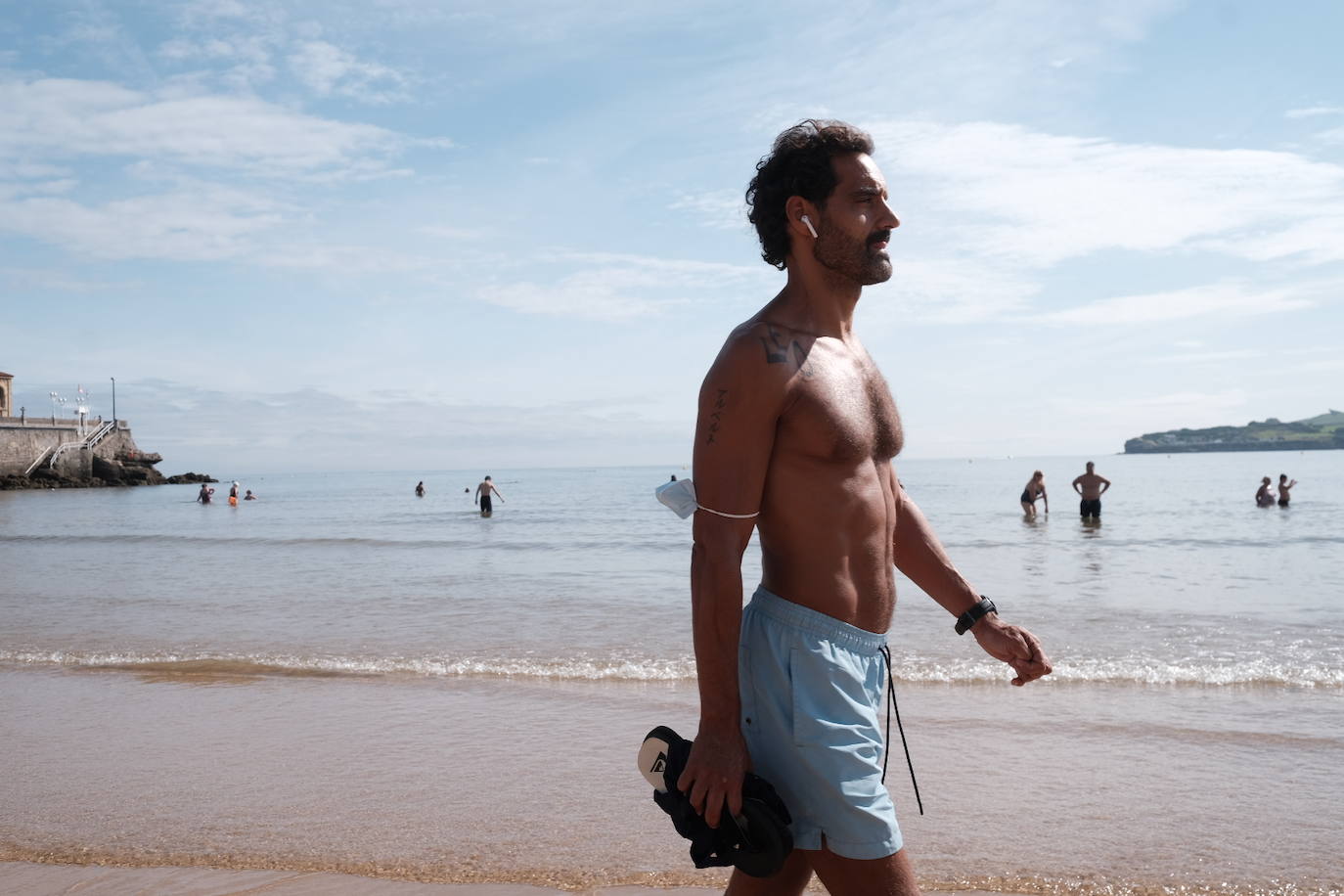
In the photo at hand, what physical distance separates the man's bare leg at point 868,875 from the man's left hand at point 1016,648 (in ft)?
2.11

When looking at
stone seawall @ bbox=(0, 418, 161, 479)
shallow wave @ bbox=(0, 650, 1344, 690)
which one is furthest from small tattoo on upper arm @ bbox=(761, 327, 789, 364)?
stone seawall @ bbox=(0, 418, 161, 479)

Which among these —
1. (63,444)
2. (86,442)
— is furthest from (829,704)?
(86,442)

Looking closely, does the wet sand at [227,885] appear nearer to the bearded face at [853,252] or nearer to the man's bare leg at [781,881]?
the man's bare leg at [781,881]

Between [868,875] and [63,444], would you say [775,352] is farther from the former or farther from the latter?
[63,444]

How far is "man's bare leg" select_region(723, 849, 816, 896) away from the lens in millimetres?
2043

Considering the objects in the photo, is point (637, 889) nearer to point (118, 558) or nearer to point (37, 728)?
point (37, 728)

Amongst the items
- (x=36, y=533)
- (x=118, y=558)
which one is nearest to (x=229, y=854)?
(x=118, y=558)

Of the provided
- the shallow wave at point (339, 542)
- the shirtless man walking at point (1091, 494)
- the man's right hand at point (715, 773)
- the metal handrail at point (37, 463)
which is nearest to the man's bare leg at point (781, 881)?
the man's right hand at point (715, 773)

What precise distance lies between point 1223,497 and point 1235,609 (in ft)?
117

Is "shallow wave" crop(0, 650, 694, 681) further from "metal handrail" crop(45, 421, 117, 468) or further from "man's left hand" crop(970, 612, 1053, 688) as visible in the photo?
"metal handrail" crop(45, 421, 117, 468)

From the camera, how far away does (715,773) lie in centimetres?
190

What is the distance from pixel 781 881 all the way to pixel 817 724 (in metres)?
0.37

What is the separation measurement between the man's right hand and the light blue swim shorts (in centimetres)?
9

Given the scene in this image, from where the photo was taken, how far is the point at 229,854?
13.2 ft
